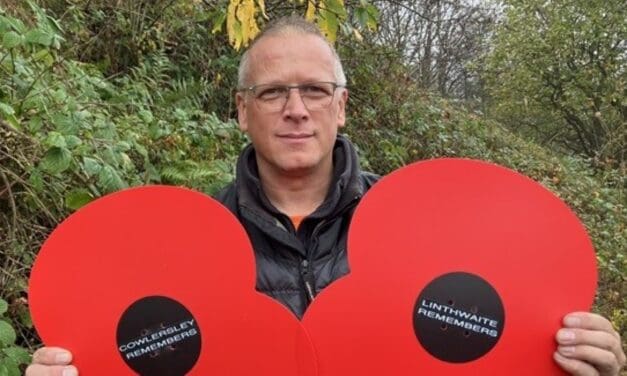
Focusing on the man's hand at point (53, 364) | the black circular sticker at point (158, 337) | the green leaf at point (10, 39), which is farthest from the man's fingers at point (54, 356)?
the green leaf at point (10, 39)

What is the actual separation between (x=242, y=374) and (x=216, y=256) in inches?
10.2

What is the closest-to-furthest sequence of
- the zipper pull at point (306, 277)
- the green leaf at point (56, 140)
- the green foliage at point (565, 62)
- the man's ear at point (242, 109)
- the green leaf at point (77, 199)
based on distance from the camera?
1. the zipper pull at point (306, 277)
2. the man's ear at point (242, 109)
3. the green leaf at point (56, 140)
4. the green leaf at point (77, 199)
5. the green foliage at point (565, 62)

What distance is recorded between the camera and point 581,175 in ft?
31.4

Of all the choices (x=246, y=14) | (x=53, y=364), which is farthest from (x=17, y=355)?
(x=246, y=14)

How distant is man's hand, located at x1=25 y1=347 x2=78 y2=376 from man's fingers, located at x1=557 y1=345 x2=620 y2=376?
1041 mm

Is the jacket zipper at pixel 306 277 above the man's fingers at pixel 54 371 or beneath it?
above

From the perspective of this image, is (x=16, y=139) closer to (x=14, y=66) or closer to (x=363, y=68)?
(x=14, y=66)

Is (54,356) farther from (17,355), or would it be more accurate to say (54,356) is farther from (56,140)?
(56,140)

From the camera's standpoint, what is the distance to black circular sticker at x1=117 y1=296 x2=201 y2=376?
54.1 inches

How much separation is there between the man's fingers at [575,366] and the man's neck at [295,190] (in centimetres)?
77

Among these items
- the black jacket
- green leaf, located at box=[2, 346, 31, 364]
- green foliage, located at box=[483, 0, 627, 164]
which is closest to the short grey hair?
the black jacket

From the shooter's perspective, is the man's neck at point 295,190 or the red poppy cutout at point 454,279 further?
the man's neck at point 295,190

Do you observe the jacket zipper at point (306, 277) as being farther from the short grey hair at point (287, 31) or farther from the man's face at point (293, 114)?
the short grey hair at point (287, 31)

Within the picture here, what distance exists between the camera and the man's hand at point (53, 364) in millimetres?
1337
